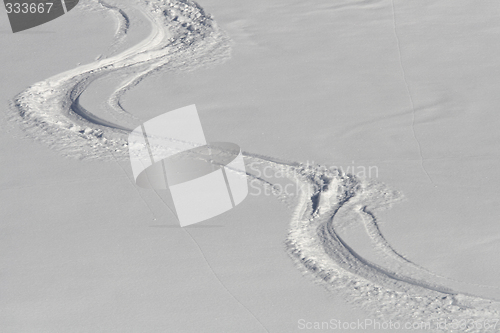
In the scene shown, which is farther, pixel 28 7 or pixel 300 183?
pixel 28 7

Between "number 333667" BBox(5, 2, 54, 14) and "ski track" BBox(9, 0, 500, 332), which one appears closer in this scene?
"ski track" BBox(9, 0, 500, 332)

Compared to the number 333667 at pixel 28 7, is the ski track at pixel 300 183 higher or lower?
lower

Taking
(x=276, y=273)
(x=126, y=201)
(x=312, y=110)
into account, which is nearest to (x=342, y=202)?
(x=276, y=273)

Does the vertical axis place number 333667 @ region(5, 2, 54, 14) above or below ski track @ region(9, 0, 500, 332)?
above

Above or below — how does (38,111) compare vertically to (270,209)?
above

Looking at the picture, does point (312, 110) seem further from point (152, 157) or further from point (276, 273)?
point (276, 273)

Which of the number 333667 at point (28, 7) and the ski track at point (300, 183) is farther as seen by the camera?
the number 333667 at point (28, 7)

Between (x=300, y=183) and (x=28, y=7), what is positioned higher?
(x=28, y=7)

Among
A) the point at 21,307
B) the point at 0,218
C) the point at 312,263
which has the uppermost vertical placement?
the point at 0,218
